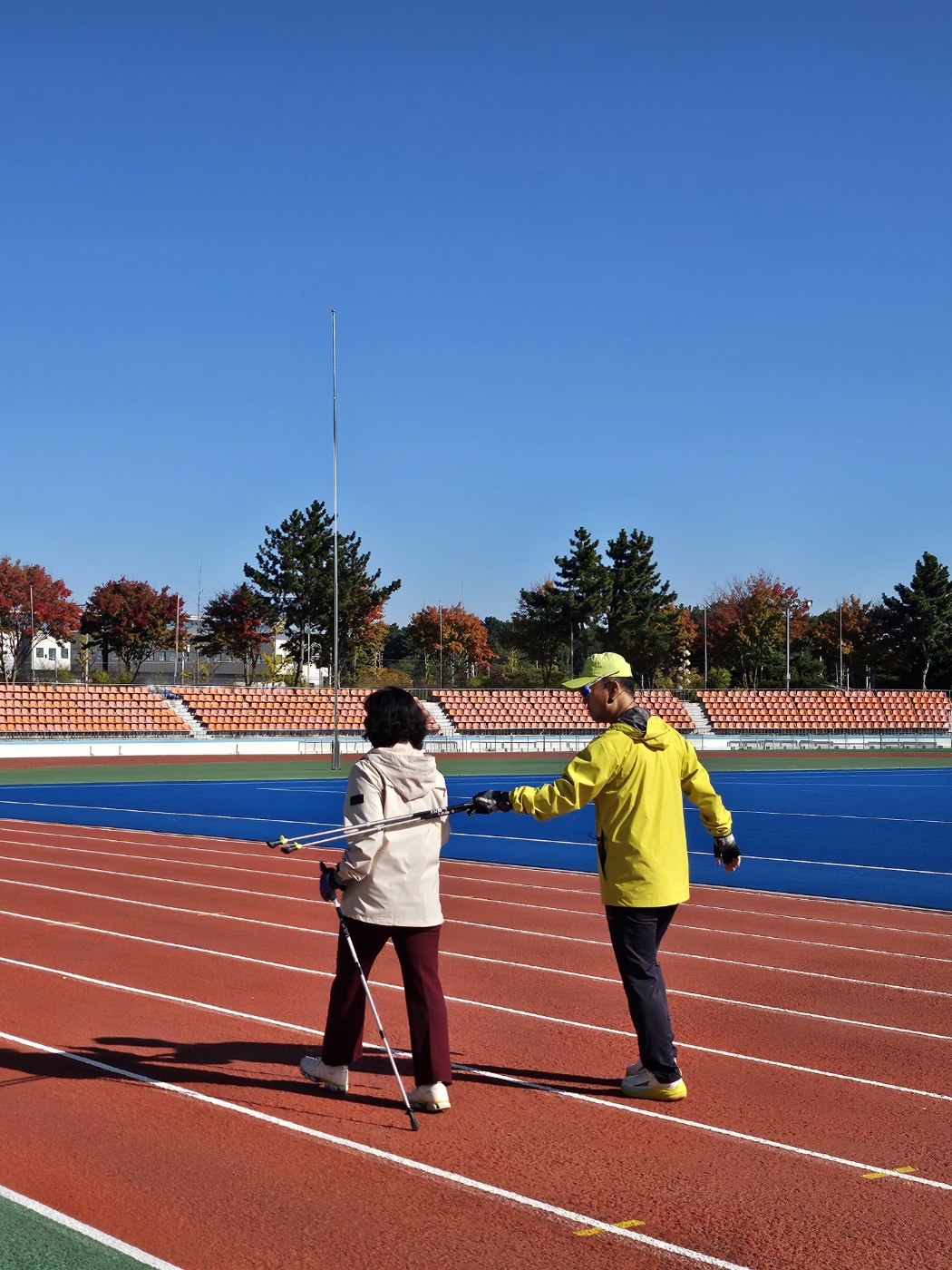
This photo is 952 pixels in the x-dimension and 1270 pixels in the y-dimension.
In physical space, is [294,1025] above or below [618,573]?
below

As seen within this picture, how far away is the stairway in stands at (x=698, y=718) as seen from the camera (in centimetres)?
5338

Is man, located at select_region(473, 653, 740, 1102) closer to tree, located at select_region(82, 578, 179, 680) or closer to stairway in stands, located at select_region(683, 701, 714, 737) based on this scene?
stairway in stands, located at select_region(683, 701, 714, 737)

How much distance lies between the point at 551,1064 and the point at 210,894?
670cm

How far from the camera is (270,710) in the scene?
49844 millimetres

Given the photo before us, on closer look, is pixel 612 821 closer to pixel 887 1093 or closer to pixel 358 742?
pixel 887 1093

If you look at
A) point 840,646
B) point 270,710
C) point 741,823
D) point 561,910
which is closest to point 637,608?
point 840,646

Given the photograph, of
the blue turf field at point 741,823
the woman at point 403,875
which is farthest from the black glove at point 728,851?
the blue turf field at point 741,823

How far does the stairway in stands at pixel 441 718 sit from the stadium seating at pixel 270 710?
0.48 m

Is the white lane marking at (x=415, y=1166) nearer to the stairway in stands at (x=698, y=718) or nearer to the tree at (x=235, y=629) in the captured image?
the stairway in stands at (x=698, y=718)

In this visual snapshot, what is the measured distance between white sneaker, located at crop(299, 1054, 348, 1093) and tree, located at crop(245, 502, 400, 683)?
60.5 m

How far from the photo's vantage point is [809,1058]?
667cm

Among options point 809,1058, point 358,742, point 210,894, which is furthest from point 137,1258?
point 358,742

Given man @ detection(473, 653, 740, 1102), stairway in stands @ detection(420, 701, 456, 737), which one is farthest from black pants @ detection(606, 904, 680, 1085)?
stairway in stands @ detection(420, 701, 456, 737)

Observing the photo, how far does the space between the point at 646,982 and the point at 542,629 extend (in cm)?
6744
